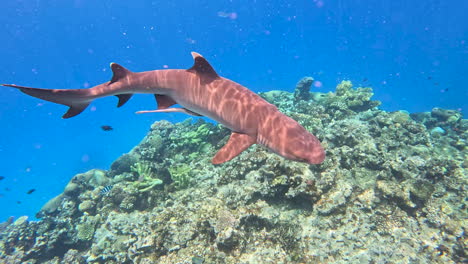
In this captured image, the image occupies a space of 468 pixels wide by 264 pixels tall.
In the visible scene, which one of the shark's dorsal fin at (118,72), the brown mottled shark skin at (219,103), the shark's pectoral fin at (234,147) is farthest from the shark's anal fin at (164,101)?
the shark's pectoral fin at (234,147)

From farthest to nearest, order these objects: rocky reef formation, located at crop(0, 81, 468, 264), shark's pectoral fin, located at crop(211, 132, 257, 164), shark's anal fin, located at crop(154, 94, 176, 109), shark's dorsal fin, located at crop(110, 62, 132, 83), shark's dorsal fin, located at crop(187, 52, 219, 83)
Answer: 1. rocky reef formation, located at crop(0, 81, 468, 264)
2. shark's anal fin, located at crop(154, 94, 176, 109)
3. shark's dorsal fin, located at crop(110, 62, 132, 83)
4. shark's dorsal fin, located at crop(187, 52, 219, 83)
5. shark's pectoral fin, located at crop(211, 132, 257, 164)

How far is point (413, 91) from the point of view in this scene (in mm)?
158375

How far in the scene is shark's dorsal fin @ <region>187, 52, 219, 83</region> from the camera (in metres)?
3.83

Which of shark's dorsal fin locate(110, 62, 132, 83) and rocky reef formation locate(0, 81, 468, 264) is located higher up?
shark's dorsal fin locate(110, 62, 132, 83)

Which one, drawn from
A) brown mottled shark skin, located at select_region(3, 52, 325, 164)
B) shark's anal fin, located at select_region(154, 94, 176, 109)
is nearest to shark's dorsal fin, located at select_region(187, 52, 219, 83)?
brown mottled shark skin, located at select_region(3, 52, 325, 164)

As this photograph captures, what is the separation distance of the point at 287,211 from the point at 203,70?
4.06 m

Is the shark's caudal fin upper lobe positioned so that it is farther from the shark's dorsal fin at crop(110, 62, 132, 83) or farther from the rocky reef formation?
the rocky reef formation

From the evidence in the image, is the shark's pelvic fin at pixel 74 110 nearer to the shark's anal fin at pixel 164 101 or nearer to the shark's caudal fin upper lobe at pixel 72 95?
the shark's caudal fin upper lobe at pixel 72 95

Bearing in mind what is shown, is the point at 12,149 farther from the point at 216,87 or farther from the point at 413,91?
the point at 413,91

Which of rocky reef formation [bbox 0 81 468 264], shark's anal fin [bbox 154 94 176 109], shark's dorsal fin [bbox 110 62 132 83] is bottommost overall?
rocky reef formation [bbox 0 81 468 264]

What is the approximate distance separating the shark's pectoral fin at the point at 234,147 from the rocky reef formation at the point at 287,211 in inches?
86.2

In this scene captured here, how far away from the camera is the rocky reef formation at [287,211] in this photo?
4758 millimetres

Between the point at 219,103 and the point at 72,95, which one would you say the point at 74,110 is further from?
the point at 219,103

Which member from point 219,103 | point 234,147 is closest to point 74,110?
point 219,103
